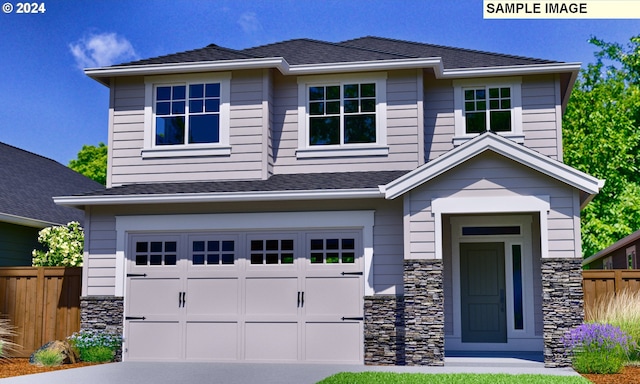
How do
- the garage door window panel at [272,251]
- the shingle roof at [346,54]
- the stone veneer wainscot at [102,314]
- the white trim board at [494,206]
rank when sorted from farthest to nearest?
1. the shingle roof at [346,54]
2. the stone veneer wainscot at [102,314]
3. the garage door window panel at [272,251]
4. the white trim board at [494,206]

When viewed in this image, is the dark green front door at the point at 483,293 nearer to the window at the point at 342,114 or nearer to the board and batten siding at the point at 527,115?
the board and batten siding at the point at 527,115

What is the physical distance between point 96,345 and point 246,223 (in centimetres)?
348

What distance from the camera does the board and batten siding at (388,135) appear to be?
15.3m

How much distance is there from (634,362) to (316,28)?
31.3 metres

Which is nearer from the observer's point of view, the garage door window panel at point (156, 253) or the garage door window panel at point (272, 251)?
the garage door window panel at point (272, 251)

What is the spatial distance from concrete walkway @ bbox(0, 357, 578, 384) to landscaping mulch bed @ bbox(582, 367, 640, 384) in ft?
1.41

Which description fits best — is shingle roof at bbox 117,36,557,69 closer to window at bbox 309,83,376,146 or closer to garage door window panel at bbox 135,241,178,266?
window at bbox 309,83,376,146

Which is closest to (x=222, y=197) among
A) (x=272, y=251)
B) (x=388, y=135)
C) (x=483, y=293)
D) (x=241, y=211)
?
(x=241, y=211)

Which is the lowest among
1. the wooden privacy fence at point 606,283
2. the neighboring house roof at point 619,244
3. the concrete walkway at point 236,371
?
the concrete walkway at point 236,371

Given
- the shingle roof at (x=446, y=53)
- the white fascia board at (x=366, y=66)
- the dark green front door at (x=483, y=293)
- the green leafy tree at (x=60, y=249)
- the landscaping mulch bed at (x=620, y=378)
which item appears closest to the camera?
the landscaping mulch bed at (x=620, y=378)

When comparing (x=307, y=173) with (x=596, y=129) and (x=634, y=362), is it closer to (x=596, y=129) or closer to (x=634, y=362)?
(x=634, y=362)

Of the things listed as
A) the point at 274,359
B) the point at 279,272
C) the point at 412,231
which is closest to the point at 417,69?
the point at 412,231

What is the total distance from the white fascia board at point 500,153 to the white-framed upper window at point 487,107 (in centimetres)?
297

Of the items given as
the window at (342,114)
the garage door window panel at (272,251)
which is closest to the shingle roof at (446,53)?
the window at (342,114)
